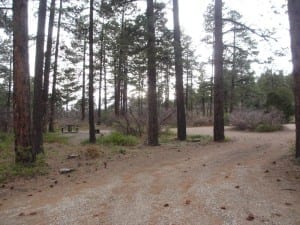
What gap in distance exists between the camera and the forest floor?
368cm

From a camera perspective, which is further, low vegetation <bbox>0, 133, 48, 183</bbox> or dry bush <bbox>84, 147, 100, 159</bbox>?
dry bush <bbox>84, 147, 100, 159</bbox>

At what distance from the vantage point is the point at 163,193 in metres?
4.68

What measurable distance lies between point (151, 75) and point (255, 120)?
8389 millimetres

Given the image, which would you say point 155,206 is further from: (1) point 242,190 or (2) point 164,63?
(2) point 164,63

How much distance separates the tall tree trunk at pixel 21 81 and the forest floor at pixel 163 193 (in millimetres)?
947

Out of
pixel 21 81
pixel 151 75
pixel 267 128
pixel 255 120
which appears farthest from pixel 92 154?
pixel 255 120

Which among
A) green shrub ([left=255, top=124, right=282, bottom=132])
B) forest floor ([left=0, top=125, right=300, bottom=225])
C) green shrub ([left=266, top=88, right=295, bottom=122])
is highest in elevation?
green shrub ([left=266, top=88, right=295, bottom=122])

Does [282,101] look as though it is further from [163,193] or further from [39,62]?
[163,193]

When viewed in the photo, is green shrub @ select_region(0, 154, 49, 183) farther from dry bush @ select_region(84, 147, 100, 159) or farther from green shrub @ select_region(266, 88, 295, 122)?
green shrub @ select_region(266, 88, 295, 122)

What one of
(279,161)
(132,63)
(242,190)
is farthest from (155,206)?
(132,63)

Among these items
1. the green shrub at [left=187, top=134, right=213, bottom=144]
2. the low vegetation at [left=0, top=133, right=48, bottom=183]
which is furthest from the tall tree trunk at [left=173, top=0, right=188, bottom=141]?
the low vegetation at [left=0, top=133, right=48, bottom=183]

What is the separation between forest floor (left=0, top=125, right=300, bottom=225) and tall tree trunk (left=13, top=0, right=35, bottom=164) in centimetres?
95

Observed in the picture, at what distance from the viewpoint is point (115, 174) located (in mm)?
6371

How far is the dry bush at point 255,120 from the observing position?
16.2m
